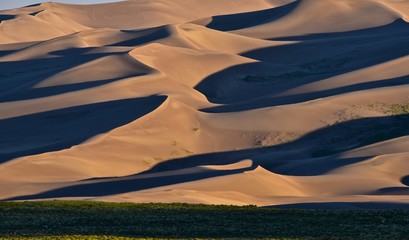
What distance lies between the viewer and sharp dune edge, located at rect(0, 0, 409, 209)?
47.8 m

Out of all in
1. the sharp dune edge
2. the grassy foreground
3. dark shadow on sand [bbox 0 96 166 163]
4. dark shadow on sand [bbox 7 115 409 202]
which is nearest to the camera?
the grassy foreground

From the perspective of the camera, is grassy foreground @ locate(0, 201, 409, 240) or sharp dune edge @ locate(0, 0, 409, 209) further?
sharp dune edge @ locate(0, 0, 409, 209)

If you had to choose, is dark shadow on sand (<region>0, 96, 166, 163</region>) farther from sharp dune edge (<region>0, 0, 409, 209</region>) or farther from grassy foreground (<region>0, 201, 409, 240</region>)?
grassy foreground (<region>0, 201, 409, 240</region>)

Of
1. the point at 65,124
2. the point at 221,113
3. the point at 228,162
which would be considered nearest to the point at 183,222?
the point at 228,162

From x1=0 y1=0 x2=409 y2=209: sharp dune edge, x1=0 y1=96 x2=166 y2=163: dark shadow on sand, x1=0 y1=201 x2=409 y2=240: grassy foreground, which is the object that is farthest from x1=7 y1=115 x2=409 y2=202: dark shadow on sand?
x1=0 y1=201 x2=409 y2=240: grassy foreground

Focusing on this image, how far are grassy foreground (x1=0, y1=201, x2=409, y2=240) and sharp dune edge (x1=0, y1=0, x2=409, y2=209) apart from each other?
32.8 feet

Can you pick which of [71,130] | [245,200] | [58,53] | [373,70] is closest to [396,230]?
[245,200]

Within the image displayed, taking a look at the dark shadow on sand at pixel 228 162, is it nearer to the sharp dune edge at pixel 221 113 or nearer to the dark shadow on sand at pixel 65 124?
the sharp dune edge at pixel 221 113

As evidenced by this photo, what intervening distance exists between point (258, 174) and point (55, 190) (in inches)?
345

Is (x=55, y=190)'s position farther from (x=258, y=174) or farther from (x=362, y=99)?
(x=362, y=99)

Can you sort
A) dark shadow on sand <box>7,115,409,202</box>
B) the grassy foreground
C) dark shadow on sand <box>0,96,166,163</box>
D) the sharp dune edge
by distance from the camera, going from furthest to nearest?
dark shadow on sand <box>0,96,166,163</box> < dark shadow on sand <box>7,115,409,202</box> < the sharp dune edge < the grassy foreground

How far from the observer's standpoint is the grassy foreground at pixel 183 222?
78.0ft

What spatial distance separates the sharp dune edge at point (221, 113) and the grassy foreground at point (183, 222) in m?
10.00

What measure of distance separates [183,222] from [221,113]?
130 feet
